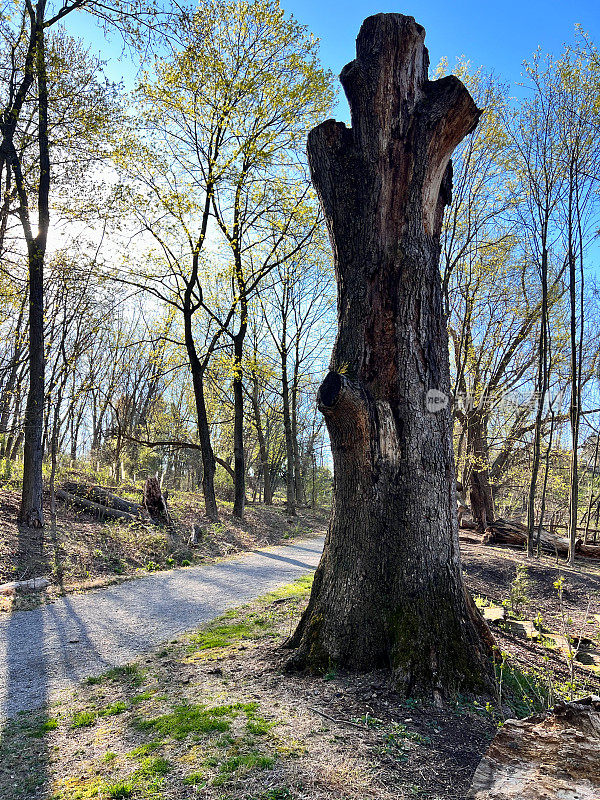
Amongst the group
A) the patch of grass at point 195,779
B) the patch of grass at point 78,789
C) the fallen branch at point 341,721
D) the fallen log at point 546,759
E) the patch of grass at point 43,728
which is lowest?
the patch of grass at point 43,728

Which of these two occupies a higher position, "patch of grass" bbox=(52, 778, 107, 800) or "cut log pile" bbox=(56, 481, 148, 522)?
"cut log pile" bbox=(56, 481, 148, 522)

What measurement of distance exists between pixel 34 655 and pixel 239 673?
2.24 meters

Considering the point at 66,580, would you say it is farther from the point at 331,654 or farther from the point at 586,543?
the point at 586,543

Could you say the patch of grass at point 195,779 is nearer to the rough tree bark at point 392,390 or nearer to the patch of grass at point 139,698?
the patch of grass at point 139,698

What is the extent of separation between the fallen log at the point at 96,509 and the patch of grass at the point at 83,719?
25.6ft

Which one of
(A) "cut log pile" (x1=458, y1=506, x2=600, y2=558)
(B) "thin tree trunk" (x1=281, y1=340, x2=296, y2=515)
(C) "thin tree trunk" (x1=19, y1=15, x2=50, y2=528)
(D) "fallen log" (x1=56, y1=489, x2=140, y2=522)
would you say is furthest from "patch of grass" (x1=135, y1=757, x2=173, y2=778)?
(B) "thin tree trunk" (x1=281, y1=340, x2=296, y2=515)

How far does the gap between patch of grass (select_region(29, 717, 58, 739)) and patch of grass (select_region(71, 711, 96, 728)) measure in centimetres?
12

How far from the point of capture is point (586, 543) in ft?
46.1

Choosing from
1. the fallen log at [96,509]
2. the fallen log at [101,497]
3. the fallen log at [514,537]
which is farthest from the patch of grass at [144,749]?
the fallen log at [514,537]

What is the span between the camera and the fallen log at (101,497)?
11.7 metres

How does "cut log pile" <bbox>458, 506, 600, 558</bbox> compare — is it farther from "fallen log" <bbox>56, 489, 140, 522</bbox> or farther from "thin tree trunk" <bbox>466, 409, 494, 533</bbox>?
"fallen log" <bbox>56, 489, 140, 522</bbox>

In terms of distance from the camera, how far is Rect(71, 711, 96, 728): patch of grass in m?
3.37

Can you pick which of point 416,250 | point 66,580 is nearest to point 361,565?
point 416,250

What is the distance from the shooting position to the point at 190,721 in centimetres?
318
